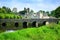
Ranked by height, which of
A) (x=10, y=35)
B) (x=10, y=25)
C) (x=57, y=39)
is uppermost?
(x=10, y=35)

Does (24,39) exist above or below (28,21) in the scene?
above

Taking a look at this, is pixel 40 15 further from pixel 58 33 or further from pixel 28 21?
pixel 58 33

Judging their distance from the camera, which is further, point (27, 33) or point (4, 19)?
point (4, 19)

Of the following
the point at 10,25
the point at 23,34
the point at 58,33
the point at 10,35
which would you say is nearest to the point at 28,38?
the point at 23,34

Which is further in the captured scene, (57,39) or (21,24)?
(21,24)

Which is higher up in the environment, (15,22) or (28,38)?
(28,38)

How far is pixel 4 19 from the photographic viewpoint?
61.3 m

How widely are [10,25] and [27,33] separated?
158ft

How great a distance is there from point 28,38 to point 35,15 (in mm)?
86582

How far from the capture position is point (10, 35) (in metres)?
11.1

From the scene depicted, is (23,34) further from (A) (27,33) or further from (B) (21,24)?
(B) (21,24)

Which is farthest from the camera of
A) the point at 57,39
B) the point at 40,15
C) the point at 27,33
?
the point at 40,15

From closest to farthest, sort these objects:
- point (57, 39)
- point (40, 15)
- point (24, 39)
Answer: point (24, 39) < point (57, 39) < point (40, 15)

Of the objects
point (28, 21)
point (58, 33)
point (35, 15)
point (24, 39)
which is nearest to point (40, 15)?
point (35, 15)
